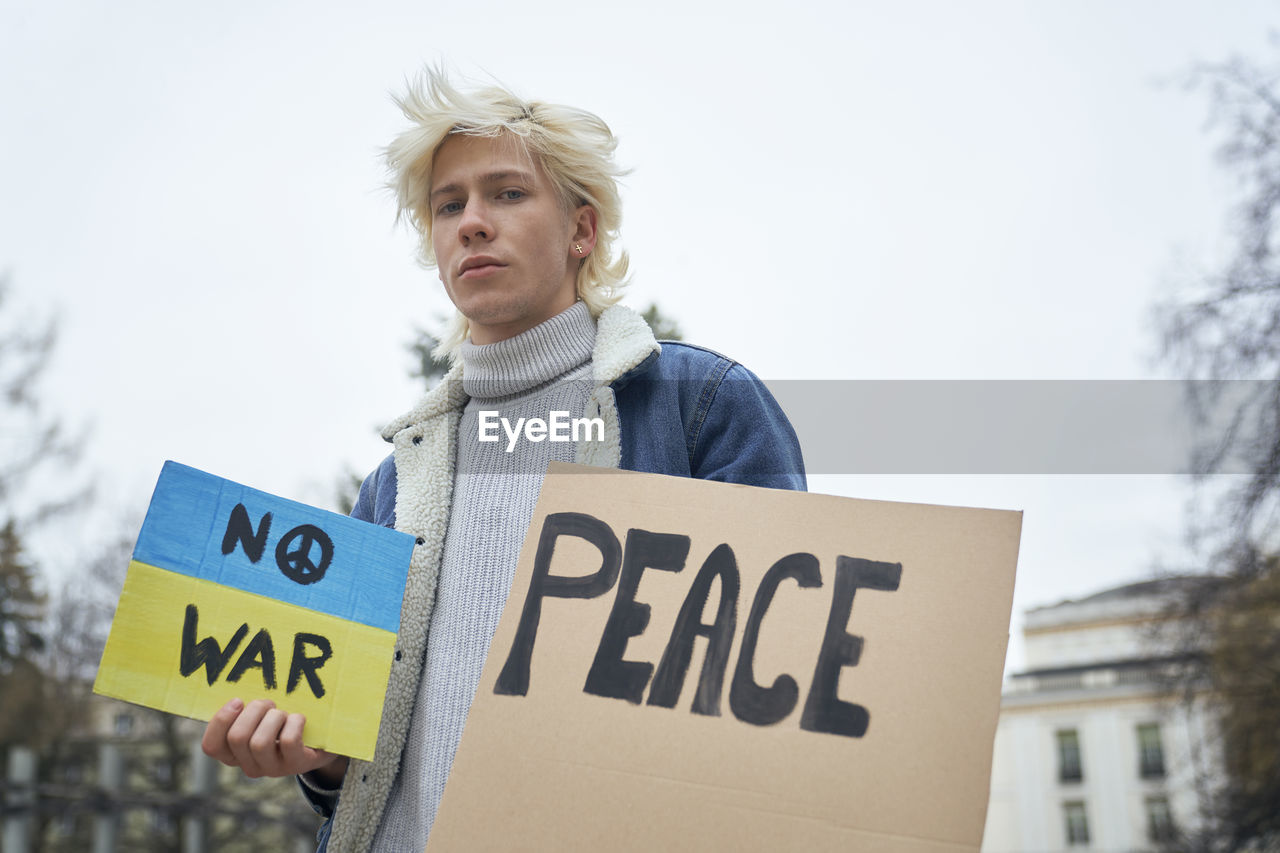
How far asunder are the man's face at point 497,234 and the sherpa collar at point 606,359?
109 mm

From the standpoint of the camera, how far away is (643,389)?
181 cm

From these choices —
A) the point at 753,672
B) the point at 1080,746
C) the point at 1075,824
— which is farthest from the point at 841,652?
the point at 1075,824

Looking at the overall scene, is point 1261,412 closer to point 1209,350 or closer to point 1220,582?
point 1209,350

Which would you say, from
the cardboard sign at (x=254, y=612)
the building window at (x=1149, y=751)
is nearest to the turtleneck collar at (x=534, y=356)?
the cardboard sign at (x=254, y=612)

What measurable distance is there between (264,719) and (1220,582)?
847 centimetres

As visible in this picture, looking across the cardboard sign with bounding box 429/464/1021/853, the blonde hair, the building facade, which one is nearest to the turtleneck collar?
the blonde hair

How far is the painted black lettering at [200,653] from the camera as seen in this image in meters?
1.43

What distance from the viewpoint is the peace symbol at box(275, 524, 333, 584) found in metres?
1.48

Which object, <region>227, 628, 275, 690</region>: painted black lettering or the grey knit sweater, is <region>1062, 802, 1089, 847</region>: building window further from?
<region>227, 628, 275, 690</region>: painted black lettering

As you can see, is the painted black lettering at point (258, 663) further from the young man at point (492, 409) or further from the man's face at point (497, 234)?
the man's face at point (497, 234)

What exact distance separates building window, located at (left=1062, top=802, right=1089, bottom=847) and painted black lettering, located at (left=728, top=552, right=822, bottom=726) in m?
41.8

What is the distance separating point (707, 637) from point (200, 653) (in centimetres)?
69

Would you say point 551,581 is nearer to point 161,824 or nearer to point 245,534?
point 245,534

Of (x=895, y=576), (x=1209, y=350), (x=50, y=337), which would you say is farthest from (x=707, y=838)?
(x=50, y=337)
